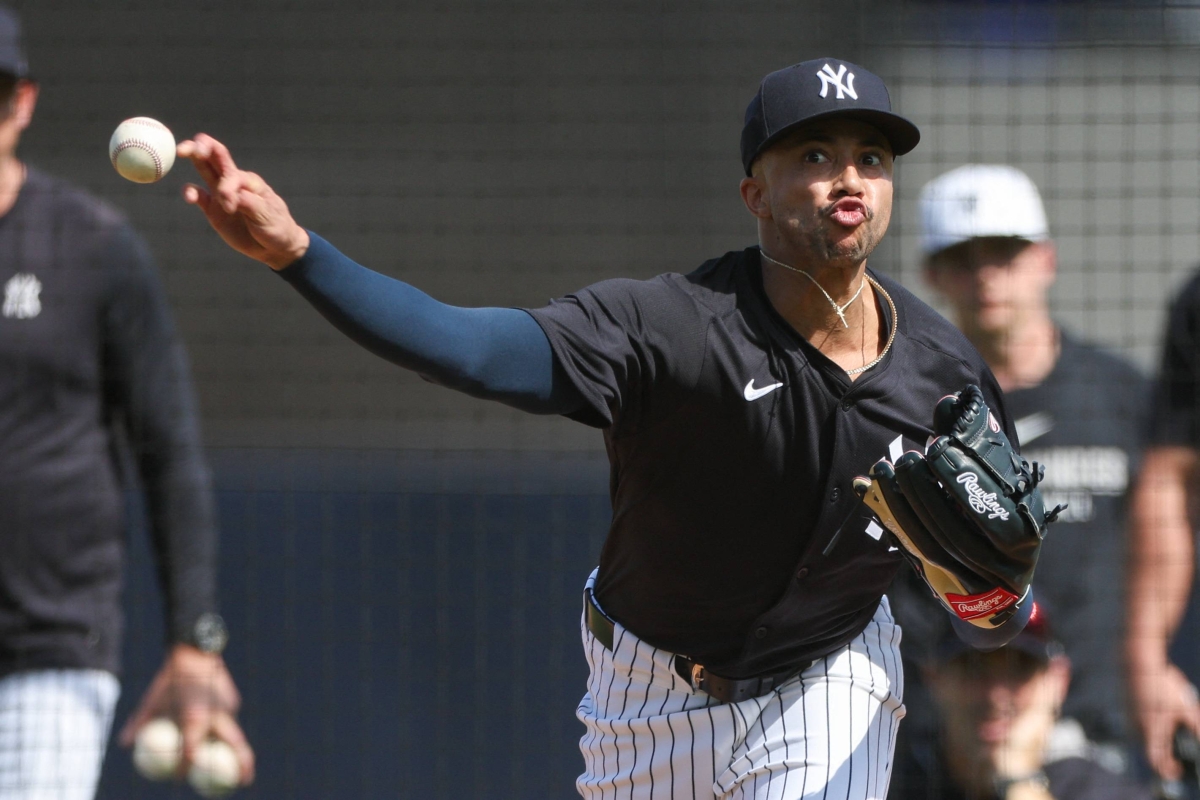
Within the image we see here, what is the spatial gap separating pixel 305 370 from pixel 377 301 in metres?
4.60

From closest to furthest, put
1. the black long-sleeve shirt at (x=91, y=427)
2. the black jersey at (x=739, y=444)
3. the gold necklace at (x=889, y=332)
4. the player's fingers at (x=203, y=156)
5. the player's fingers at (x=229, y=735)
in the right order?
the player's fingers at (x=203, y=156)
the black jersey at (x=739, y=444)
the gold necklace at (x=889, y=332)
the black long-sleeve shirt at (x=91, y=427)
the player's fingers at (x=229, y=735)

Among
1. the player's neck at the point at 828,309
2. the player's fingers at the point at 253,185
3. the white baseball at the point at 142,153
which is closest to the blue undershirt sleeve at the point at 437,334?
the player's fingers at the point at 253,185

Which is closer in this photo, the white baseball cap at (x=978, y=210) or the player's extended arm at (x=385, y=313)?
the player's extended arm at (x=385, y=313)

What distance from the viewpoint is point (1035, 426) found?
4.19 meters

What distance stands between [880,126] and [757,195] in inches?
10.7

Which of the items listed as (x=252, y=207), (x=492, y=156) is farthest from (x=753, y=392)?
(x=492, y=156)

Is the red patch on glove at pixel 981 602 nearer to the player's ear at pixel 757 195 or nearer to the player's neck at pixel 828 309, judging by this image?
the player's neck at pixel 828 309

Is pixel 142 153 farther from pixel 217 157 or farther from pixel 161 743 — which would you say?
pixel 161 743

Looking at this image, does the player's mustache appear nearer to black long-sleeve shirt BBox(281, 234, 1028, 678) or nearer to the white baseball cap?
black long-sleeve shirt BBox(281, 234, 1028, 678)

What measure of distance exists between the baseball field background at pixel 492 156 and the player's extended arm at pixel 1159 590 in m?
1.72

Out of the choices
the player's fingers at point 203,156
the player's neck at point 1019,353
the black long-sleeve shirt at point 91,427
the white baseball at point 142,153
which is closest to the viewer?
the player's fingers at point 203,156

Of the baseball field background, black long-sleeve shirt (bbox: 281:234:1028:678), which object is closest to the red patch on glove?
black long-sleeve shirt (bbox: 281:234:1028:678)

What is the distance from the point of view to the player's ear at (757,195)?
2.84 meters

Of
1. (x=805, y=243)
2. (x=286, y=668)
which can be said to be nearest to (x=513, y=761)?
(x=286, y=668)
